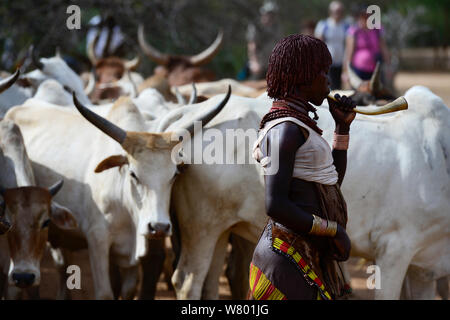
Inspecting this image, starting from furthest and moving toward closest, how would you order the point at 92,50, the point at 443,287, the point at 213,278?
1. the point at 92,50
2. the point at 443,287
3. the point at 213,278

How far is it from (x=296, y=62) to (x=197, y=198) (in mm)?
2356

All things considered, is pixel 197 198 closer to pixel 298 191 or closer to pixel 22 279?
pixel 22 279

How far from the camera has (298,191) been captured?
340cm

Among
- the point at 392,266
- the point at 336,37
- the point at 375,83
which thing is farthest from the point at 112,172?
the point at 336,37

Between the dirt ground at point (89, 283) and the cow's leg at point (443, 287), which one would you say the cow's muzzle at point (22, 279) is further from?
the cow's leg at point (443, 287)

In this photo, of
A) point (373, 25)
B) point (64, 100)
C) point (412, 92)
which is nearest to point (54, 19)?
point (64, 100)

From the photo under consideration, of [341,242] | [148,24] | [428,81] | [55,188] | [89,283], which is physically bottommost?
[428,81]

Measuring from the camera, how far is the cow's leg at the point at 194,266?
18.4ft

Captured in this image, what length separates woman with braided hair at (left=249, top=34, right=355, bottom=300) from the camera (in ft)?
10.8

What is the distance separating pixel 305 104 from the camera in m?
3.42

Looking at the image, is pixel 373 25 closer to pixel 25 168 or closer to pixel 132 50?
pixel 25 168

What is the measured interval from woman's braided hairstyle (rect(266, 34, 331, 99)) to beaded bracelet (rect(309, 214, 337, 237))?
54 centimetres

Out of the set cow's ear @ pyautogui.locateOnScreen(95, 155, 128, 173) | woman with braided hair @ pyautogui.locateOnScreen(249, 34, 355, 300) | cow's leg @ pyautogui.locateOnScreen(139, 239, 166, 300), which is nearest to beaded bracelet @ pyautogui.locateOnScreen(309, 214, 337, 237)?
woman with braided hair @ pyautogui.locateOnScreen(249, 34, 355, 300)
